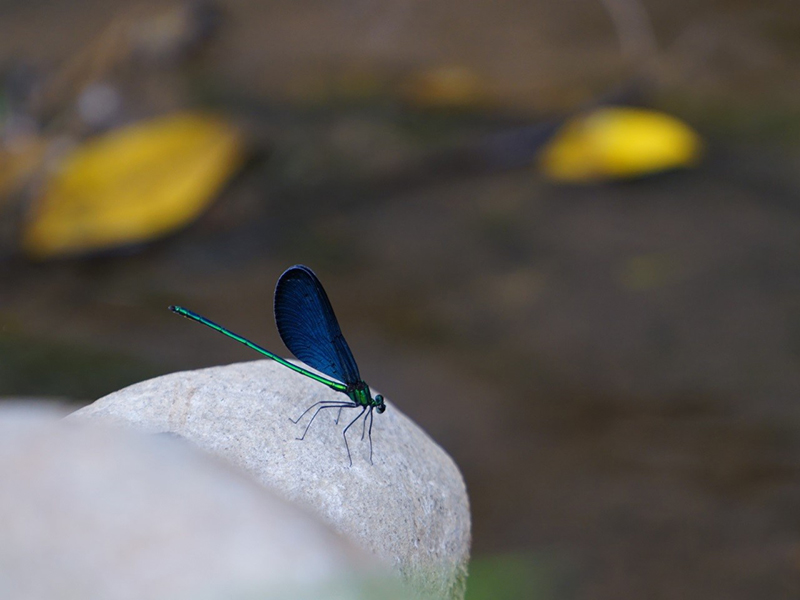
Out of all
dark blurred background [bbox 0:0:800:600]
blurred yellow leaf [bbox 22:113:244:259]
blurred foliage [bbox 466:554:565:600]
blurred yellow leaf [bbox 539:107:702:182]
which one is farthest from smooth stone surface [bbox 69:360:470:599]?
blurred yellow leaf [bbox 539:107:702:182]

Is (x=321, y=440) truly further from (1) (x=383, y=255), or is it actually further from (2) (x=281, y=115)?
(2) (x=281, y=115)

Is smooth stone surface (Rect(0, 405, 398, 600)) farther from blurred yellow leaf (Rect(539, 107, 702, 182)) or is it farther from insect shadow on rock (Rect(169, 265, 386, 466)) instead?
blurred yellow leaf (Rect(539, 107, 702, 182))

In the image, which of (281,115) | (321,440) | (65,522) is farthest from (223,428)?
(281,115)

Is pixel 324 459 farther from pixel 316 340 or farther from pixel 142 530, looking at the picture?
pixel 142 530

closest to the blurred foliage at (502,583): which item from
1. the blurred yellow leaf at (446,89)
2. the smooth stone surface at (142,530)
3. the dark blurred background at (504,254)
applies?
the smooth stone surface at (142,530)

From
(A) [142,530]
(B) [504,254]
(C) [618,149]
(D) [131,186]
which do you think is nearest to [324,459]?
(A) [142,530]

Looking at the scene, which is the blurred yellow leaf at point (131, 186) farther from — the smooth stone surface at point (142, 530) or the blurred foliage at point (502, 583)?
the blurred foliage at point (502, 583)
